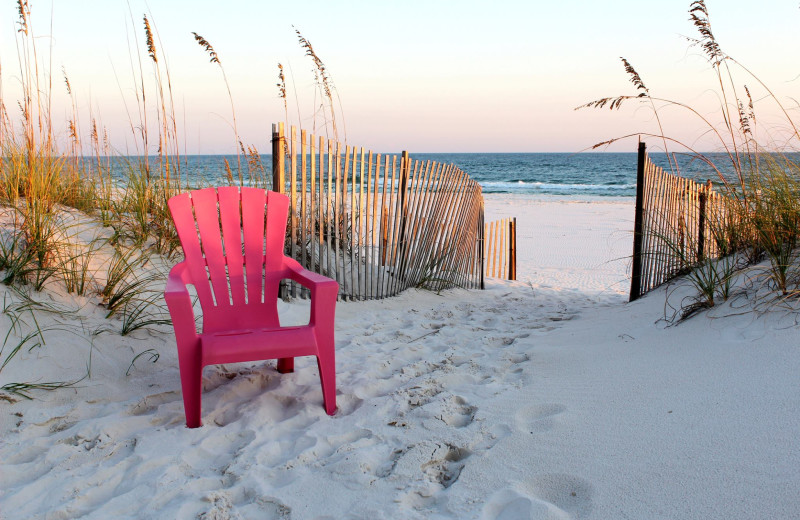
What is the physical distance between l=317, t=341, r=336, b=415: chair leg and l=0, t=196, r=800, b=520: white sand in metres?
0.07

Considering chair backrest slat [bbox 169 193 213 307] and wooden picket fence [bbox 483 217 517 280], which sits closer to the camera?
chair backrest slat [bbox 169 193 213 307]

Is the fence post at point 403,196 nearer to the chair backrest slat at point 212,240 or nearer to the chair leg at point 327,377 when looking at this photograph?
the chair backrest slat at point 212,240

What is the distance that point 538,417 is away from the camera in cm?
248

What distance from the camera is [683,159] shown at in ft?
16.4

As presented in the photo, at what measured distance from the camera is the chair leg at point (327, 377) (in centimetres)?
277

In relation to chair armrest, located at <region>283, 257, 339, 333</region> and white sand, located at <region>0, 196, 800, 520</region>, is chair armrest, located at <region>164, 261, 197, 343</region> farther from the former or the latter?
chair armrest, located at <region>283, 257, 339, 333</region>

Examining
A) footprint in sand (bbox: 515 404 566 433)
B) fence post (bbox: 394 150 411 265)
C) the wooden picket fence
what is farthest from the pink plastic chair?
the wooden picket fence

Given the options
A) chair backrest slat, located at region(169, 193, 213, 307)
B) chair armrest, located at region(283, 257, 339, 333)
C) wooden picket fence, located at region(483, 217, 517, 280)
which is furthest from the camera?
wooden picket fence, located at region(483, 217, 517, 280)

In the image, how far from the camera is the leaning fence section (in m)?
4.57

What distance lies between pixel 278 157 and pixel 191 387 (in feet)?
7.54

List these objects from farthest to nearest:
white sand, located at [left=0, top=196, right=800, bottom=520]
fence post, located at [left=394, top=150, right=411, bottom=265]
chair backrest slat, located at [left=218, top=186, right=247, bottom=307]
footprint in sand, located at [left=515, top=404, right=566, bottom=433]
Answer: fence post, located at [left=394, top=150, right=411, bottom=265] < chair backrest slat, located at [left=218, top=186, right=247, bottom=307] < footprint in sand, located at [left=515, top=404, right=566, bottom=433] < white sand, located at [left=0, top=196, right=800, bottom=520]

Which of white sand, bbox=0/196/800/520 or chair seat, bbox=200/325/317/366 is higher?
chair seat, bbox=200/325/317/366

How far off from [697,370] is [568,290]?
453 centimetres

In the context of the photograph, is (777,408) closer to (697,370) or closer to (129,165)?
(697,370)
